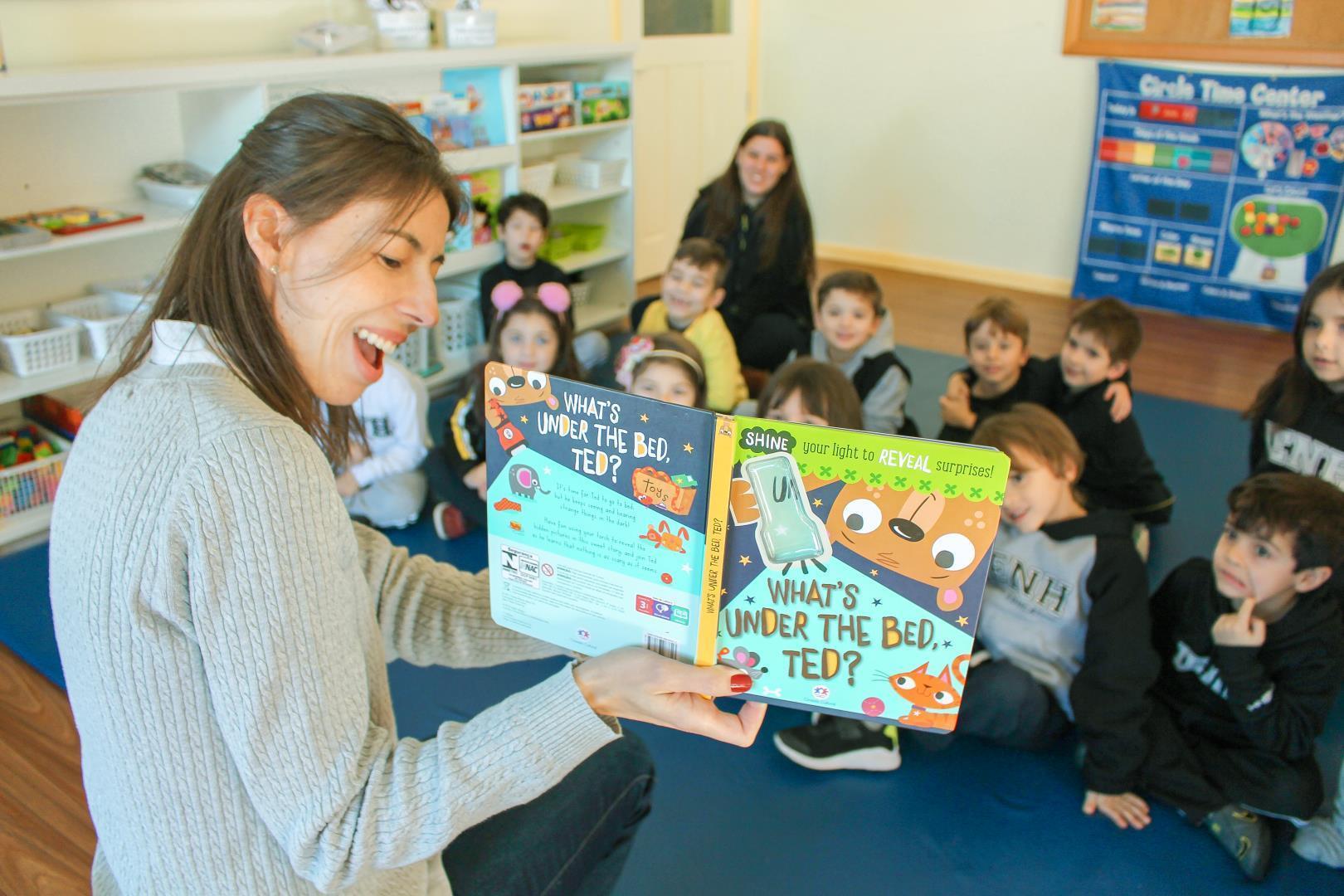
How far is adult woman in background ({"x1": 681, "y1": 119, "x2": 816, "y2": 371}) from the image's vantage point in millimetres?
3857

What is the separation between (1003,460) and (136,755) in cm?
85

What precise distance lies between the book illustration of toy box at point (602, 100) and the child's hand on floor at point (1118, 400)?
242cm

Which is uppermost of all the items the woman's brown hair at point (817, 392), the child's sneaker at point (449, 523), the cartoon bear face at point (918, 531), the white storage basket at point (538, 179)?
the white storage basket at point (538, 179)

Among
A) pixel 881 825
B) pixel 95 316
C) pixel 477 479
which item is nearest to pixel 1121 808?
pixel 881 825

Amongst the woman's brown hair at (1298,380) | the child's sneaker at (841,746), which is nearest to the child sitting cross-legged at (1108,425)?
the woman's brown hair at (1298,380)

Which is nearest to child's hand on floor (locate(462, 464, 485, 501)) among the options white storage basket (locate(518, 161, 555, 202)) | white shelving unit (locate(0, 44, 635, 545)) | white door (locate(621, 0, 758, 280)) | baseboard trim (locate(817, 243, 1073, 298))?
white shelving unit (locate(0, 44, 635, 545))

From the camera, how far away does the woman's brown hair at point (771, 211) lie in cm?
390

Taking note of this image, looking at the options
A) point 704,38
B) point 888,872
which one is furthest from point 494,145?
point 888,872

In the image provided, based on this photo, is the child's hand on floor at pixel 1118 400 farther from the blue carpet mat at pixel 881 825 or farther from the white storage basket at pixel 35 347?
the white storage basket at pixel 35 347

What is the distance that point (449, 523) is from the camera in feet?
9.70

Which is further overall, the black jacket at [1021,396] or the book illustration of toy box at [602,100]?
the book illustration of toy box at [602,100]

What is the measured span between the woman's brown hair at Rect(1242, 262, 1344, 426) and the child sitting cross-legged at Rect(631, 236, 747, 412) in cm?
153

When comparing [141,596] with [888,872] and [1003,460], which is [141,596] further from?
[888,872]

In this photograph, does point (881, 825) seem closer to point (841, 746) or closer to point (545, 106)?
point (841, 746)
